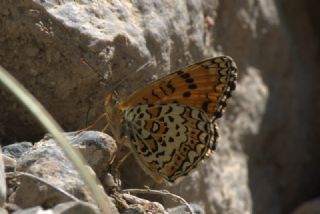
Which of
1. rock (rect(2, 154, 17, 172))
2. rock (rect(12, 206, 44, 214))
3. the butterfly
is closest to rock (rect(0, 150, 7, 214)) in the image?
rock (rect(12, 206, 44, 214))

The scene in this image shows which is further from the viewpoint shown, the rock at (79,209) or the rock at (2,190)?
the rock at (2,190)

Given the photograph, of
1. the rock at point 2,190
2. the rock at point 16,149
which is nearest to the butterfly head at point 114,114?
the rock at point 16,149

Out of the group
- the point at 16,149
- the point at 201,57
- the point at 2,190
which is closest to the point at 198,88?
the point at 16,149

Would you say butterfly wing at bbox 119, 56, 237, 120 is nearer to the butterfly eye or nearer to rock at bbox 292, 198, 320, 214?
the butterfly eye

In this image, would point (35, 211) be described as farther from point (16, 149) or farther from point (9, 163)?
point (16, 149)

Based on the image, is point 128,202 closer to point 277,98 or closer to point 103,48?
point 103,48

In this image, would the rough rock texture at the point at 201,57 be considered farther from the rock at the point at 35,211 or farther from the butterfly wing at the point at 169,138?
the rock at the point at 35,211

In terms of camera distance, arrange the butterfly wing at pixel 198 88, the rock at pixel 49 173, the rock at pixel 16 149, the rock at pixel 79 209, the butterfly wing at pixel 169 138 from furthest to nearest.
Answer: the butterfly wing at pixel 169 138, the butterfly wing at pixel 198 88, the rock at pixel 16 149, the rock at pixel 49 173, the rock at pixel 79 209
